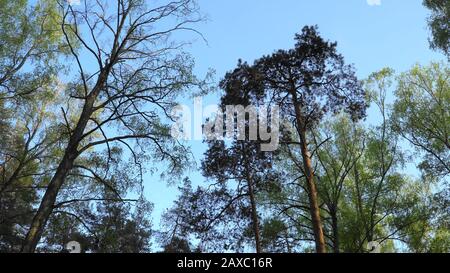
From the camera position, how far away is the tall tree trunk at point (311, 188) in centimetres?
1141

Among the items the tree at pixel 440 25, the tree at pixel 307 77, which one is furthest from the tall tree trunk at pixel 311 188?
the tree at pixel 440 25

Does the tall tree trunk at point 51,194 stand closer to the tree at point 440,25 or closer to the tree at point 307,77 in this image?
the tree at point 307,77

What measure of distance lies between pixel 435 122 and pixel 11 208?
91.3ft

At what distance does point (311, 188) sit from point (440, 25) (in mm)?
8598

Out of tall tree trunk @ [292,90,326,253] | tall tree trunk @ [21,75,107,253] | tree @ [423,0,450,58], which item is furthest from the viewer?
tree @ [423,0,450,58]

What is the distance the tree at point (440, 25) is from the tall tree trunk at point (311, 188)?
627 cm

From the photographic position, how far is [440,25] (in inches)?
600

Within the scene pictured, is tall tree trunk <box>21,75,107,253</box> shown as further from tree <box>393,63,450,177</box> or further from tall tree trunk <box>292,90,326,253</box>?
tree <box>393,63,450,177</box>

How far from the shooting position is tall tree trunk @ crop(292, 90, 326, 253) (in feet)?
37.4

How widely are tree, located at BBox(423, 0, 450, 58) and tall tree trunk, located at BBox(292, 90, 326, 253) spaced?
6272mm

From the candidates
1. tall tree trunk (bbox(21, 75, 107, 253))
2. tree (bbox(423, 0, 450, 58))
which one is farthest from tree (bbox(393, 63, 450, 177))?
tall tree trunk (bbox(21, 75, 107, 253))

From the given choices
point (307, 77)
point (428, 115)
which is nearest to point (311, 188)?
point (307, 77)
